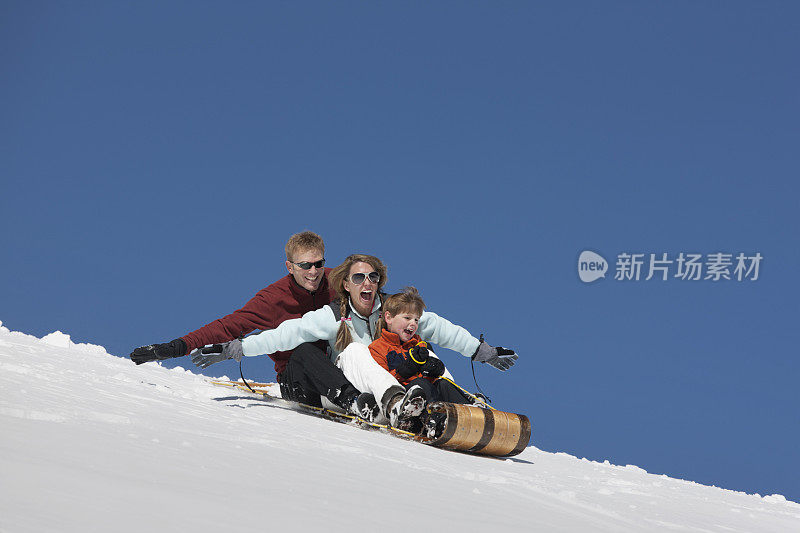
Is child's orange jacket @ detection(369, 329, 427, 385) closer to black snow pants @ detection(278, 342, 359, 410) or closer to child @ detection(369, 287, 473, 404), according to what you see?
child @ detection(369, 287, 473, 404)

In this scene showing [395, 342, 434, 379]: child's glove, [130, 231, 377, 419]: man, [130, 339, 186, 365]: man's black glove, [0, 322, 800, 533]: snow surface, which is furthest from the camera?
[130, 339, 186, 365]: man's black glove

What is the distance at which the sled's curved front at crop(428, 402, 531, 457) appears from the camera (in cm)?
438

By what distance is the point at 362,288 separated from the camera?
5.30 meters

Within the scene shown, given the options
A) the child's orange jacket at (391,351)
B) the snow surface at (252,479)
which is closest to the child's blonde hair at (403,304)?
the child's orange jacket at (391,351)

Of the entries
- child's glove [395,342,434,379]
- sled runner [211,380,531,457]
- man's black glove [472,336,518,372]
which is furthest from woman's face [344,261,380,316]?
man's black glove [472,336,518,372]

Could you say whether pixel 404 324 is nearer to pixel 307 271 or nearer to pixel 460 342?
pixel 460 342

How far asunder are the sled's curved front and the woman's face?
113 centimetres

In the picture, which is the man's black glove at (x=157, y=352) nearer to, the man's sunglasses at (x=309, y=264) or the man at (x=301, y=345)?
the man at (x=301, y=345)

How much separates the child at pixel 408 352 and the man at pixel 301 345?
289mm

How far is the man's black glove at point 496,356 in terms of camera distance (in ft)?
19.2

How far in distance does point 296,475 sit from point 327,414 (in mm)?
2775

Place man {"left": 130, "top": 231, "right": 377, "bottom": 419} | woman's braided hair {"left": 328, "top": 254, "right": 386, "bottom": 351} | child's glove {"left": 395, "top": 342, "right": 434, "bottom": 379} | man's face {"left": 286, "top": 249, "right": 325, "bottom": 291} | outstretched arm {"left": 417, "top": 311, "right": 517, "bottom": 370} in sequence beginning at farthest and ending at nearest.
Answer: man's face {"left": 286, "top": 249, "right": 325, "bottom": 291} → outstretched arm {"left": 417, "top": 311, "right": 517, "bottom": 370} → woman's braided hair {"left": 328, "top": 254, "right": 386, "bottom": 351} → man {"left": 130, "top": 231, "right": 377, "bottom": 419} → child's glove {"left": 395, "top": 342, "right": 434, "bottom": 379}

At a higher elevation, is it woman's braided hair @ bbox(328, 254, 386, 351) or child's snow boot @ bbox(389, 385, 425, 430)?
woman's braided hair @ bbox(328, 254, 386, 351)

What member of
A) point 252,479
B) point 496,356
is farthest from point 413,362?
point 252,479
